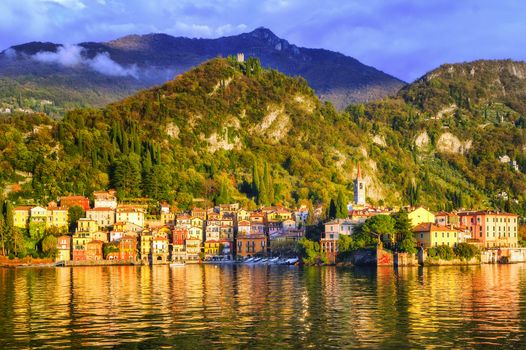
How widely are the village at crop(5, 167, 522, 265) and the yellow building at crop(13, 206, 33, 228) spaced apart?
0.17 feet

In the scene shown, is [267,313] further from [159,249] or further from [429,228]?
[159,249]

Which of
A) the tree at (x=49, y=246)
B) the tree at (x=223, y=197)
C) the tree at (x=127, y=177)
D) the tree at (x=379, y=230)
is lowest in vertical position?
the tree at (x=49, y=246)

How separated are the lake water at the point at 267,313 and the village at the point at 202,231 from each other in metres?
34.0

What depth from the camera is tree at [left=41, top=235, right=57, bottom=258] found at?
105 meters

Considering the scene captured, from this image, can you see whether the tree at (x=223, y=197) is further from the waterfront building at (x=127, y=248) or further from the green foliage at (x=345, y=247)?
the green foliage at (x=345, y=247)

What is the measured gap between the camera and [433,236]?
93812 mm

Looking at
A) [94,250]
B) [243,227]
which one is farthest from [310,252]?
[94,250]

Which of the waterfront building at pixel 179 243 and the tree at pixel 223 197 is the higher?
the tree at pixel 223 197

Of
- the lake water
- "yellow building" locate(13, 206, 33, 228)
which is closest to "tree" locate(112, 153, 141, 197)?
"yellow building" locate(13, 206, 33, 228)

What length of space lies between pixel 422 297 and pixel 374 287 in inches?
331

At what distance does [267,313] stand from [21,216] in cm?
7458

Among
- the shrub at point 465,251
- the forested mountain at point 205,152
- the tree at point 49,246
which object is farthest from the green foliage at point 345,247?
the forested mountain at point 205,152

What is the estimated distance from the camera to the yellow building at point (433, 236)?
307ft

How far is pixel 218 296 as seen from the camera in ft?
172
